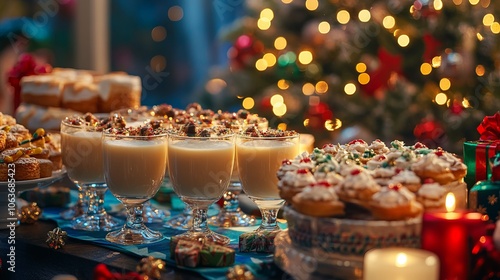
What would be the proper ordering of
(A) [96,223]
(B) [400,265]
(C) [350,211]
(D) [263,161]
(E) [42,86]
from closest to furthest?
(B) [400,265], (C) [350,211], (D) [263,161], (A) [96,223], (E) [42,86]

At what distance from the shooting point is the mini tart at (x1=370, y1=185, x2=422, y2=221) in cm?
164

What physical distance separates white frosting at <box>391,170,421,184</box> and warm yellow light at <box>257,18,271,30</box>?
3096 mm

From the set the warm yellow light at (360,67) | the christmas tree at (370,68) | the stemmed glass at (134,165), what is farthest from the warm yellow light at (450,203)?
the warm yellow light at (360,67)

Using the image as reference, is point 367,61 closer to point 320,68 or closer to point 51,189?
point 320,68

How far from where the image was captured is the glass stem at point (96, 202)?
2.47 meters

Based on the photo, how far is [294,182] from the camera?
70.2 inches

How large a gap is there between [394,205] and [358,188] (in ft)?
0.27

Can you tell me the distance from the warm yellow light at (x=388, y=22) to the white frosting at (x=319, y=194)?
269cm

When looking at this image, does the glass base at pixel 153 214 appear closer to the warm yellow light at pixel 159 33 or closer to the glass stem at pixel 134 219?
the glass stem at pixel 134 219

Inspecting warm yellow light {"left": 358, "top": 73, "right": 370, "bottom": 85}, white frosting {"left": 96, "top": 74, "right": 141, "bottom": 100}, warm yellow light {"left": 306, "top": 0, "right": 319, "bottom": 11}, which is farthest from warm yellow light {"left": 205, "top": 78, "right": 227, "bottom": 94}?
white frosting {"left": 96, "top": 74, "right": 141, "bottom": 100}

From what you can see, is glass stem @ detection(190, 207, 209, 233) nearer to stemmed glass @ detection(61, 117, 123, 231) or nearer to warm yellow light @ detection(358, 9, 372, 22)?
stemmed glass @ detection(61, 117, 123, 231)

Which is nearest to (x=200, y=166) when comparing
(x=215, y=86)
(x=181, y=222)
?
(x=181, y=222)

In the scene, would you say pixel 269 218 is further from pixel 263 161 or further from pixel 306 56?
pixel 306 56

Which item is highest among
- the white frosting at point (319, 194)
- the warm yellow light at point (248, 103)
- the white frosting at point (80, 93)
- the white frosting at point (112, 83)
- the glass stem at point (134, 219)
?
the white frosting at point (112, 83)
